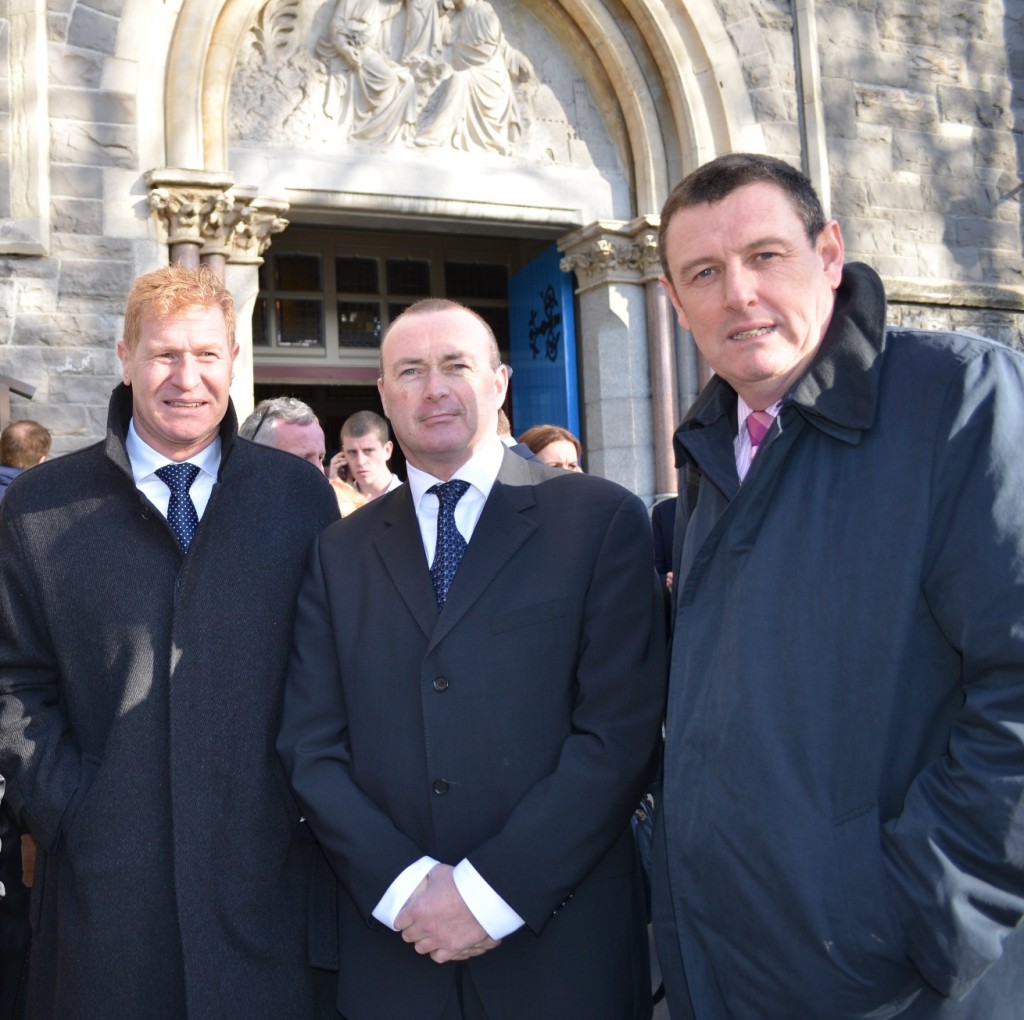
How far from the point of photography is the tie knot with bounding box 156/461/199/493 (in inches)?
89.6

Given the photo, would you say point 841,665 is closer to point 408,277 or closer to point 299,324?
point 299,324

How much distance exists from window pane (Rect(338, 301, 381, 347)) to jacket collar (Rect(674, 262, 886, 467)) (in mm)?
8110

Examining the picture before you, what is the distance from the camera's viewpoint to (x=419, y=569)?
2.07 metres

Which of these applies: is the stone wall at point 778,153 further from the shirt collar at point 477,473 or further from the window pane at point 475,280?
the shirt collar at point 477,473

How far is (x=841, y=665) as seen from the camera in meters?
1.53

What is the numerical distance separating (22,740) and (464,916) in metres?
0.95

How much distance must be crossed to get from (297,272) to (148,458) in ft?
24.6

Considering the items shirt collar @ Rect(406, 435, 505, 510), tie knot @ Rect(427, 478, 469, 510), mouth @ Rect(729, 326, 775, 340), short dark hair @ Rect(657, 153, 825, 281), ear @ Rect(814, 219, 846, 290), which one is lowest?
tie knot @ Rect(427, 478, 469, 510)

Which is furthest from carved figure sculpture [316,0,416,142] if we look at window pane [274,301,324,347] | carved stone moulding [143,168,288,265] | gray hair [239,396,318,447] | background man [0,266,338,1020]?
background man [0,266,338,1020]

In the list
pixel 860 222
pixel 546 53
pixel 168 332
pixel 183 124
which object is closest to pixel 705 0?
pixel 546 53

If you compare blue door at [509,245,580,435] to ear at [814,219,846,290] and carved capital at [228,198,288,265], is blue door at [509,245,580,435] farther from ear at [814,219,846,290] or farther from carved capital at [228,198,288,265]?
ear at [814,219,846,290]

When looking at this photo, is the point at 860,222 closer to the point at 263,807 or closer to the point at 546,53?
the point at 546,53

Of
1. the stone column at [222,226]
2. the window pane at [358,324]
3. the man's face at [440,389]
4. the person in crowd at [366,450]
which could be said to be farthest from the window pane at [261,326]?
the man's face at [440,389]

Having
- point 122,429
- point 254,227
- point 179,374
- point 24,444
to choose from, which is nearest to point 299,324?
point 254,227
